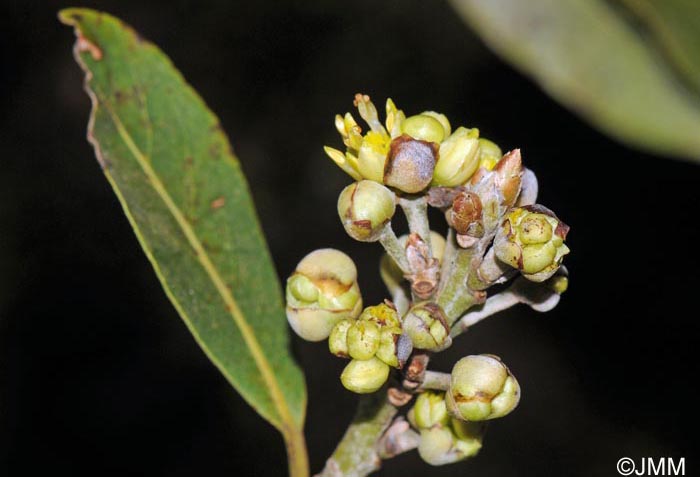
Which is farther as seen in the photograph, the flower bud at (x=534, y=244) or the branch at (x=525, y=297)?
the branch at (x=525, y=297)

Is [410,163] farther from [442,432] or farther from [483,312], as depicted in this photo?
[442,432]

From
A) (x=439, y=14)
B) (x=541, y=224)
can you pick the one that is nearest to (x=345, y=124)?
(x=541, y=224)

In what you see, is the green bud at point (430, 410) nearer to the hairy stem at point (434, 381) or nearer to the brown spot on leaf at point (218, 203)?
the hairy stem at point (434, 381)

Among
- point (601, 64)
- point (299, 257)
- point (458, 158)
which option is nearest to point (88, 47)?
point (458, 158)

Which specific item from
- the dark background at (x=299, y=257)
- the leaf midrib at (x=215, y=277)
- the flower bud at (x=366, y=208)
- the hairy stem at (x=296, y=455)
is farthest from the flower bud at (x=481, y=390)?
the dark background at (x=299, y=257)

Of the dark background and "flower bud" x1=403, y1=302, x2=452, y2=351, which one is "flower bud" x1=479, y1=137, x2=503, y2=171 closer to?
"flower bud" x1=403, y1=302, x2=452, y2=351

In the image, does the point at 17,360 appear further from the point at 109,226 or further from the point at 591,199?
the point at 591,199
